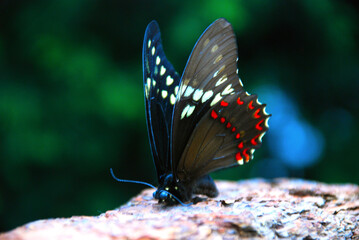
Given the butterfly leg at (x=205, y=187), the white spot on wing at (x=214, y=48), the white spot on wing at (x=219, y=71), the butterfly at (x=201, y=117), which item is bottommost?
the butterfly leg at (x=205, y=187)

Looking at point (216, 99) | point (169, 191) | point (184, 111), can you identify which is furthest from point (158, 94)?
point (169, 191)

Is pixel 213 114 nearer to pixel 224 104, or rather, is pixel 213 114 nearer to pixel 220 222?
pixel 224 104

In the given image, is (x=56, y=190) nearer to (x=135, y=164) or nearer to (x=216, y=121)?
(x=135, y=164)

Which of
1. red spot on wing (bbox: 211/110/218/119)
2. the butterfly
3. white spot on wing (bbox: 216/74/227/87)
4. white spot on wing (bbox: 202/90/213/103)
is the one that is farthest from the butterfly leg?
white spot on wing (bbox: 216/74/227/87)

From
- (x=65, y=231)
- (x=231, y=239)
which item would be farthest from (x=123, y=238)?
(x=231, y=239)

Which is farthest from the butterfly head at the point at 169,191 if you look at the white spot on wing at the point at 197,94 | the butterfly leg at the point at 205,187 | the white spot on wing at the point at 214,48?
the white spot on wing at the point at 214,48

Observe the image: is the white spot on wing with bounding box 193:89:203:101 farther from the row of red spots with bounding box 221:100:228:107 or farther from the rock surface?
the rock surface

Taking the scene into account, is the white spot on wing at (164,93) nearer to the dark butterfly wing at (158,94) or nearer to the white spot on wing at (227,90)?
the dark butterfly wing at (158,94)
